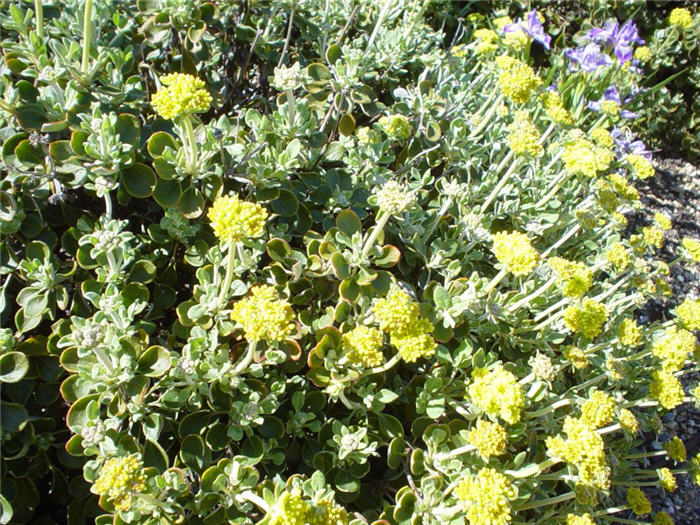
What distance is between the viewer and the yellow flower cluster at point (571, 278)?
2.32 metres

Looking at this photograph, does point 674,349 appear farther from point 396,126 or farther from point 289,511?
point 289,511

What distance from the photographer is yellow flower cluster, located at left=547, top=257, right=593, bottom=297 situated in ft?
7.62

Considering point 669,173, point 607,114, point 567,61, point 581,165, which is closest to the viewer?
point 581,165

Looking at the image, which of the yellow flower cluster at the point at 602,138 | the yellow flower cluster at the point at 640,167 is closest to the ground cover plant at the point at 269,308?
the yellow flower cluster at the point at 640,167

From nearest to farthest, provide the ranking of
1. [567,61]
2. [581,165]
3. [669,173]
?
[581,165] < [567,61] < [669,173]

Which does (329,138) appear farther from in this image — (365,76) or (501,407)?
(501,407)

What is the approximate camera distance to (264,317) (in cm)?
177

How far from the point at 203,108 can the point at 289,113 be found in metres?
0.49

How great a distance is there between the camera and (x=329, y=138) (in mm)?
2793

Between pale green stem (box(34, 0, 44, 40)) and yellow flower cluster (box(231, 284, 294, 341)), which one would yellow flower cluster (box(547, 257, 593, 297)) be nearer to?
yellow flower cluster (box(231, 284, 294, 341))

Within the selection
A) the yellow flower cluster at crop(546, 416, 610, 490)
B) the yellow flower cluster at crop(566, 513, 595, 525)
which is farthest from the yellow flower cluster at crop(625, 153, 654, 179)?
the yellow flower cluster at crop(566, 513, 595, 525)

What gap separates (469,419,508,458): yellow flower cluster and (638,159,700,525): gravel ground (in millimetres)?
1885

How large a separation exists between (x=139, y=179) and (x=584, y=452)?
1944mm

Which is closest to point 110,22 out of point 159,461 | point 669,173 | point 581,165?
point 159,461
